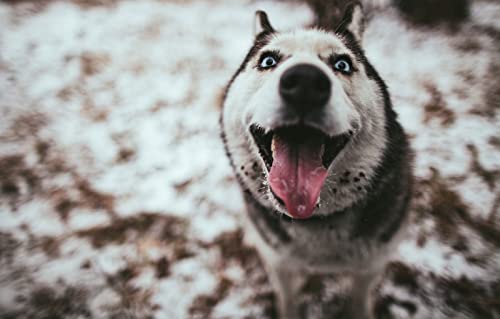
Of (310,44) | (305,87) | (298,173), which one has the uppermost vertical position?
(310,44)

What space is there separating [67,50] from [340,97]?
5070 millimetres

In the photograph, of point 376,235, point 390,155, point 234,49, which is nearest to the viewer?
point 390,155

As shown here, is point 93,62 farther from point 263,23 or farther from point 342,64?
point 342,64

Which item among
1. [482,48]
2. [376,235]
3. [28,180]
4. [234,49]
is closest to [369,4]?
[482,48]

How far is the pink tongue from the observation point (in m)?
1.15

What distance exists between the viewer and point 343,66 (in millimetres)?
1320

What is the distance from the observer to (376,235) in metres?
1.53

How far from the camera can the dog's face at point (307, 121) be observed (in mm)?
1063

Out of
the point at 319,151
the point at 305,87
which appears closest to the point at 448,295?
the point at 319,151

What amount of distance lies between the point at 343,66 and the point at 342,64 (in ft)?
0.04

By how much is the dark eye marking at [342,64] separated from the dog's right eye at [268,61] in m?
0.28

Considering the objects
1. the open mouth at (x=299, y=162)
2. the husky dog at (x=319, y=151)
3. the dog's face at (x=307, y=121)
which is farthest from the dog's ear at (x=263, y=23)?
the open mouth at (x=299, y=162)

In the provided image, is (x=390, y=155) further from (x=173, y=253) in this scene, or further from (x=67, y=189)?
(x=67, y=189)

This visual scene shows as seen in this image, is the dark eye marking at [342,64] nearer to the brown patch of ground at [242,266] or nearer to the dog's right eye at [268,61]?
the dog's right eye at [268,61]
